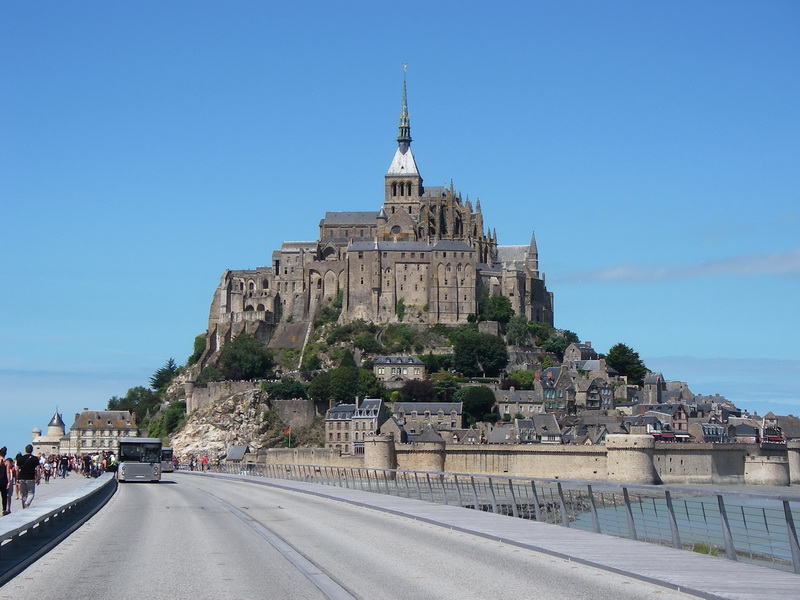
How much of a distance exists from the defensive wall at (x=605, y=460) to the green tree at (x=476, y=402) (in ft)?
43.0

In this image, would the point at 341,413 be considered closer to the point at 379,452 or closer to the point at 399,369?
the point at 399,369

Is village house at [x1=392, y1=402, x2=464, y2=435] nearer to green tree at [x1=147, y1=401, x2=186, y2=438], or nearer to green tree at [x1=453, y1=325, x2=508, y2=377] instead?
green tree at [x1=453, y1=325, x2=508, y2=377]

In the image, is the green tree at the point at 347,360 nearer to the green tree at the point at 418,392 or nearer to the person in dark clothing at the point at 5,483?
the green tree at the point at 418,392

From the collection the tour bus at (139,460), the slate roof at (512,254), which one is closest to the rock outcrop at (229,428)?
the slate roof at (512,254)

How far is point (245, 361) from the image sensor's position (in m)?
117

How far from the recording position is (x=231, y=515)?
24.6m

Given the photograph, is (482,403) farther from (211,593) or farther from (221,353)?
(211,593)

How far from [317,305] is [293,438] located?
26.6m

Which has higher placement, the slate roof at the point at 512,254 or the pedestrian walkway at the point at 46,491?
the slate roof at the point at 512,254

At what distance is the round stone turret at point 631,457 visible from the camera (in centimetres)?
7919

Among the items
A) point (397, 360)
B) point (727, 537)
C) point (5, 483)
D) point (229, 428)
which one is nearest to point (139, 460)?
point (5, 483)

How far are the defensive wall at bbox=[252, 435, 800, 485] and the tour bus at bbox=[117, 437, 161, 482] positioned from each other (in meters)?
31.9

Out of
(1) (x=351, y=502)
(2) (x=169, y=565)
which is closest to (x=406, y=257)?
(1) (x=351, y=502)

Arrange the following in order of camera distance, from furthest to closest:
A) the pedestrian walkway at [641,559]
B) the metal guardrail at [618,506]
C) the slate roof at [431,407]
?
the slate roof at [431,407]
the metal guardrail at [618,506]
the pedestrian walkway at [641,559]
